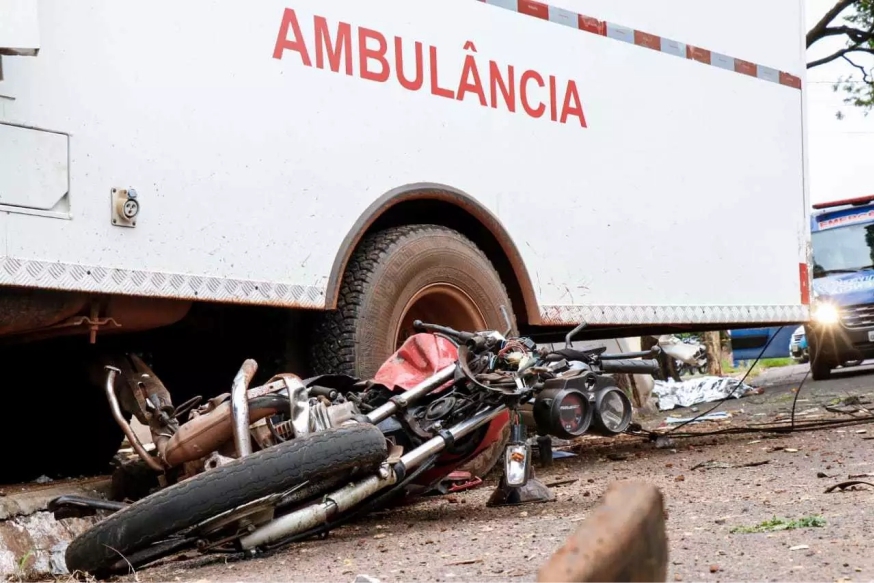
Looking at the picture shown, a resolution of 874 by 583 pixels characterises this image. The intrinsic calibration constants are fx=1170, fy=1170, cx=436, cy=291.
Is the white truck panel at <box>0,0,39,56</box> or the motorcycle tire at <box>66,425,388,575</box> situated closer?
the motorcycle tire at <box>66,425,388,575</box>

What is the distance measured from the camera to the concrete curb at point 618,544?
1891 mm

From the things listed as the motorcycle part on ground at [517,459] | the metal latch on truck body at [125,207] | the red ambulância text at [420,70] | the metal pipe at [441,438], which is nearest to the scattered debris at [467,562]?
the metal pipe at [441,438]

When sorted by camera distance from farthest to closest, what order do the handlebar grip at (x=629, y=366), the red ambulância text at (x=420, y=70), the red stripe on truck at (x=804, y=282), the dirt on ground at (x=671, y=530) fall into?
1. the red stripe on truck at (x=804, y=282)
2. the handlebar grip at (x=629, y=366)
3. the red ambulância text at (x=420, y=70)
4. the dirt on ground at (x=671, y=530)

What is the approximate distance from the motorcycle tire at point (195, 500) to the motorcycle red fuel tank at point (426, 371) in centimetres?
82

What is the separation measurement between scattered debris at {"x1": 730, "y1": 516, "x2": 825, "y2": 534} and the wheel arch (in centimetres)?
186

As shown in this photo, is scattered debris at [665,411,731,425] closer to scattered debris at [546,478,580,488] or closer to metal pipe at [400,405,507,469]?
scattered debris at [546,478,580,488]

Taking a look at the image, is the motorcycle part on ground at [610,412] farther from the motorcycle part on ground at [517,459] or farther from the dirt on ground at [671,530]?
the motorcycle part on ground at [517,459]

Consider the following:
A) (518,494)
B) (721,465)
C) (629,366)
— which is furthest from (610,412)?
(721,465)

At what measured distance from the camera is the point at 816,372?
14.3 meters

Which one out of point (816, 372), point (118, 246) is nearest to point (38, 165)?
point (118, 246)

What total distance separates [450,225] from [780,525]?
2.37 m

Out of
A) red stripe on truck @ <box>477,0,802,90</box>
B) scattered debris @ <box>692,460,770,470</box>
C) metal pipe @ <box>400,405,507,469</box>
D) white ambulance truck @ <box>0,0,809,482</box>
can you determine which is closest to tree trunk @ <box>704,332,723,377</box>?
red stripe on truck @ <box>477,0,802,90</box>

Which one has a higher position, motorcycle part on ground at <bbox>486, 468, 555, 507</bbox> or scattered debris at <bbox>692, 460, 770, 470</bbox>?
motorcycle part on ground at <bbox>486, 468, 555, 507</bbox>

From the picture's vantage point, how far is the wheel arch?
475 cm
